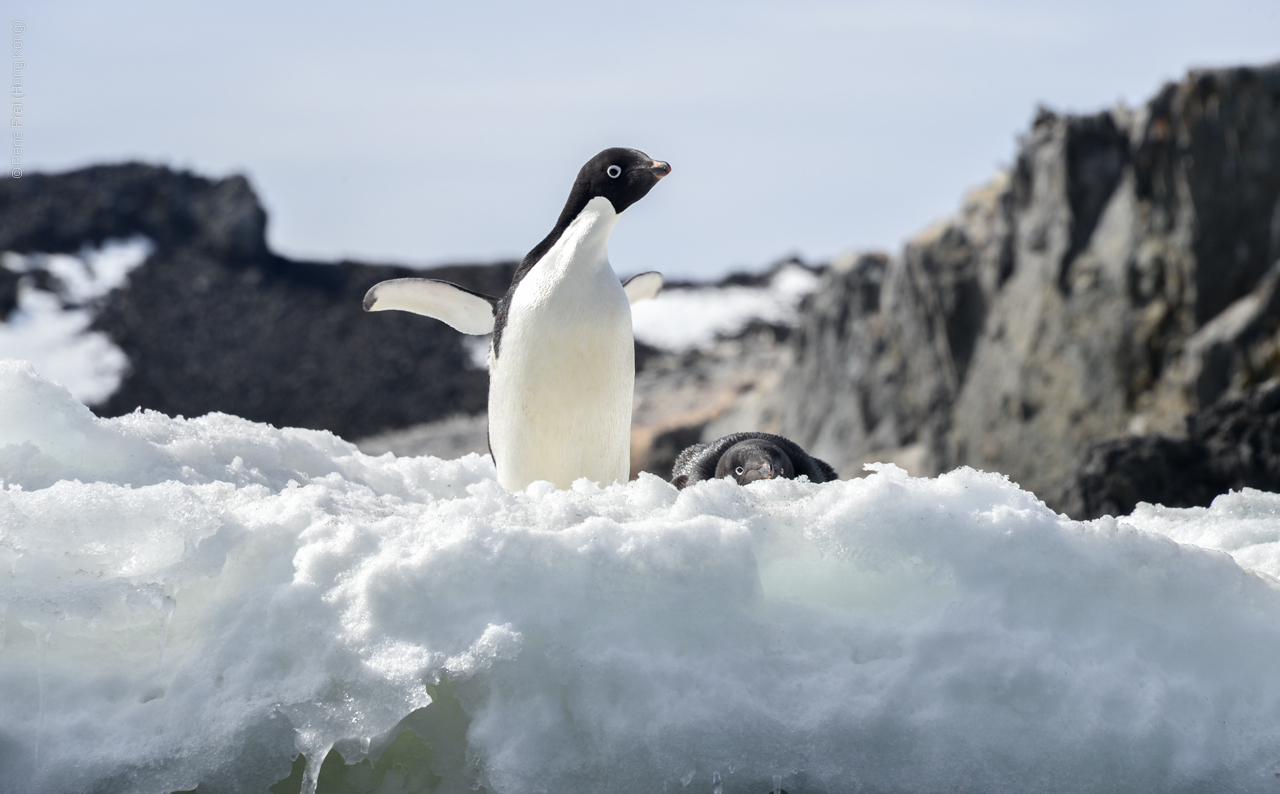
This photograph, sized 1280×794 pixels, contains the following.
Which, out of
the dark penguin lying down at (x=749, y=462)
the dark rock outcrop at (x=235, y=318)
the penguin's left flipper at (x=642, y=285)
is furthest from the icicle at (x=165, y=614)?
the dark rock outcrop at (x=235, y=318)

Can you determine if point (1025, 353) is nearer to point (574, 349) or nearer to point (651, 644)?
point (574, 349)

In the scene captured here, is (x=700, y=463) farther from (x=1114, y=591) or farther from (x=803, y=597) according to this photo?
(x=1114, y=591)

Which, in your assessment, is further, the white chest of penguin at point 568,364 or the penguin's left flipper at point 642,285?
the penguin's left flipper at point 642,285

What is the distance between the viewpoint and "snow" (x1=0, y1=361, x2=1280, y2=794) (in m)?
2.12

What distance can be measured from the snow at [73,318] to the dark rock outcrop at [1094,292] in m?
13.9

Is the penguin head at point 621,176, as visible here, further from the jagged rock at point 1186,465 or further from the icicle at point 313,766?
the jagged rock at point 1186,465

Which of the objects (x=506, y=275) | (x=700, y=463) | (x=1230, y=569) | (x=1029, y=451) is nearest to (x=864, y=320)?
(x=1029, y=451)

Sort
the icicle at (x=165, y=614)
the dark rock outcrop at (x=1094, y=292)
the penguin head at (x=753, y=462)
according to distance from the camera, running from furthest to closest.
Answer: the dark rock outcrop at (x=1094, y=292) → the penguin head at (x=753, y=462) → the icicle at (x=165, y=614)

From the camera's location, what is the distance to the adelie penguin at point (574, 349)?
148 inches

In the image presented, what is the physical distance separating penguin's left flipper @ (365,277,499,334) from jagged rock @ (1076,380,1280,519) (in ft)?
12.5

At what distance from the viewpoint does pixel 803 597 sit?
2414mm

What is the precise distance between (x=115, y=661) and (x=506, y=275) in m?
24.1

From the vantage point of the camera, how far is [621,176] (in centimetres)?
384

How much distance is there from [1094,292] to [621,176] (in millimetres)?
8130
